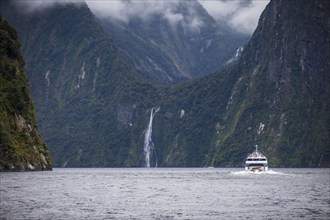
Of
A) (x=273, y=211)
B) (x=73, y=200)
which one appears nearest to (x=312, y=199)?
(x=273, y=211)

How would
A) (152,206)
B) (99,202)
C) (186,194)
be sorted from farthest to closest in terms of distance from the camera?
(186,194) < (99,202) < (152,206)

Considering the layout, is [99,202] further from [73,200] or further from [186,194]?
[186,194]

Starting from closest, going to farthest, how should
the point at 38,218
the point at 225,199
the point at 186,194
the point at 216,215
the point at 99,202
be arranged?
the point at 38,218, the point at 216,215, the point at 99,202, the point at 225,199, the point at 186,194

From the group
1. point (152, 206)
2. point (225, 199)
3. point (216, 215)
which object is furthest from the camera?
point (225, 199)

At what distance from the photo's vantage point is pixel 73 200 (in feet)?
342

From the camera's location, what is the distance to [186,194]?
395ft

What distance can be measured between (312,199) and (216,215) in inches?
1079

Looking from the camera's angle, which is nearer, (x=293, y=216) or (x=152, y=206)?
(x=293, y=216)

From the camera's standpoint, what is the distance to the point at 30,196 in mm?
109750

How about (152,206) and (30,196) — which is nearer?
(152,206)

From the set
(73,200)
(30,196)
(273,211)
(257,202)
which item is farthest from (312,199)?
(30,196)

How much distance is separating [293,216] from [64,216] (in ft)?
85.1

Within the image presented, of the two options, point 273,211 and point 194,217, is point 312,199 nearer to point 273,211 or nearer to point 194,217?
point 273,211

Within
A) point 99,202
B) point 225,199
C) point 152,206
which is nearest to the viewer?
point 152,206
